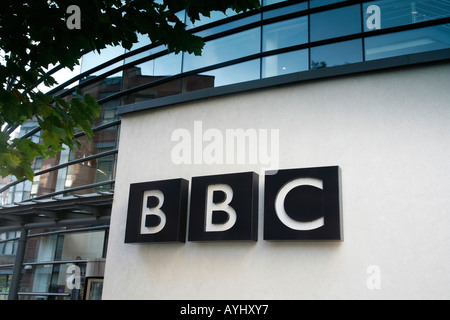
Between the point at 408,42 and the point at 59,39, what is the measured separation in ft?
28.6

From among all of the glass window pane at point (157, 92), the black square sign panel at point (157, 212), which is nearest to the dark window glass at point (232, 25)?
the glass window pane at point (157, 92)

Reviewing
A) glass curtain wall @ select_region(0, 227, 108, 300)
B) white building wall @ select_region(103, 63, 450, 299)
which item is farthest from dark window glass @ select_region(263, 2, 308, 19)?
glass curtain wall @ select_region(0, 227, 108, 300)

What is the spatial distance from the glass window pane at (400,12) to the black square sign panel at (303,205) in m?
4.63

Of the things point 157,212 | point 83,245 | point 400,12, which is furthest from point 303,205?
point 83,245

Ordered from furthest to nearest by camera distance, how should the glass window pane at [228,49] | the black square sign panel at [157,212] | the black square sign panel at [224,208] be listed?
1. the glass window pane at [228,49]
2. the black square sign panel at [157,212]
3. the black square sign panel at [224,208]

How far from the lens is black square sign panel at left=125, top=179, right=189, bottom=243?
9.84 m

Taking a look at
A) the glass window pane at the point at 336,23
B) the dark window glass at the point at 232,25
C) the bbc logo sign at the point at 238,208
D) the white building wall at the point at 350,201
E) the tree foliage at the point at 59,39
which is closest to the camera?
the tree foliage at the point at 59,39

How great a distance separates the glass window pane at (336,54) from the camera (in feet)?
36.9

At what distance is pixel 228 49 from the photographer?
13.5 metres

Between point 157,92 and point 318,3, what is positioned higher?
point 318,3

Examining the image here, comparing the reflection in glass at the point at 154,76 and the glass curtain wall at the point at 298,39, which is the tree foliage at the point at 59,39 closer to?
the glass curtain wall at the point at 298,39

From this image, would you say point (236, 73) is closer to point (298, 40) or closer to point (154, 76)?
point (298, 40)

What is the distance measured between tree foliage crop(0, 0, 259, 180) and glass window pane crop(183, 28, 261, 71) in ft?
27.5
